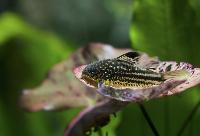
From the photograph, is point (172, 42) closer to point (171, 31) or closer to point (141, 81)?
point (171, 31)

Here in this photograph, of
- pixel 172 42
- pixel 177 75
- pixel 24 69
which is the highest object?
pixel 24 69

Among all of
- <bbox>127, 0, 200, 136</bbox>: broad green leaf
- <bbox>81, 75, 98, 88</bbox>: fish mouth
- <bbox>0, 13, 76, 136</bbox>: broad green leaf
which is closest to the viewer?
<bbox>81, 75, 98, 88</bbox>: fish mouth

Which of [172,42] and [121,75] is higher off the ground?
[172,42]

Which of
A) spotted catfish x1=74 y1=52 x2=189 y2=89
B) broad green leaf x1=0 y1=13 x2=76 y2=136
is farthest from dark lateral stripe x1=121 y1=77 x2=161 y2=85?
broad green leaf x1=0 y1=13 x2=76 y2=136

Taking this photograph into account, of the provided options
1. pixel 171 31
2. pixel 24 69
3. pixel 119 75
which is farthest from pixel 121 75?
pixel 24 69

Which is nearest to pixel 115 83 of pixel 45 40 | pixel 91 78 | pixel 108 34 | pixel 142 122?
pixel 91 78

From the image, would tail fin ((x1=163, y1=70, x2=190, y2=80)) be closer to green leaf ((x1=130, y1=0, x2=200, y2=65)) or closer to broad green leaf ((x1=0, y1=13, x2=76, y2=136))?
green leaf ((x1=130, y1=0, x2=200, y2=65))

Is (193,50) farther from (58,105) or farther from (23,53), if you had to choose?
(23,53)

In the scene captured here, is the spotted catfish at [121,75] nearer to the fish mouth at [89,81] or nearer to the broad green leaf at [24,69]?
the fish mouth at [89,81]
